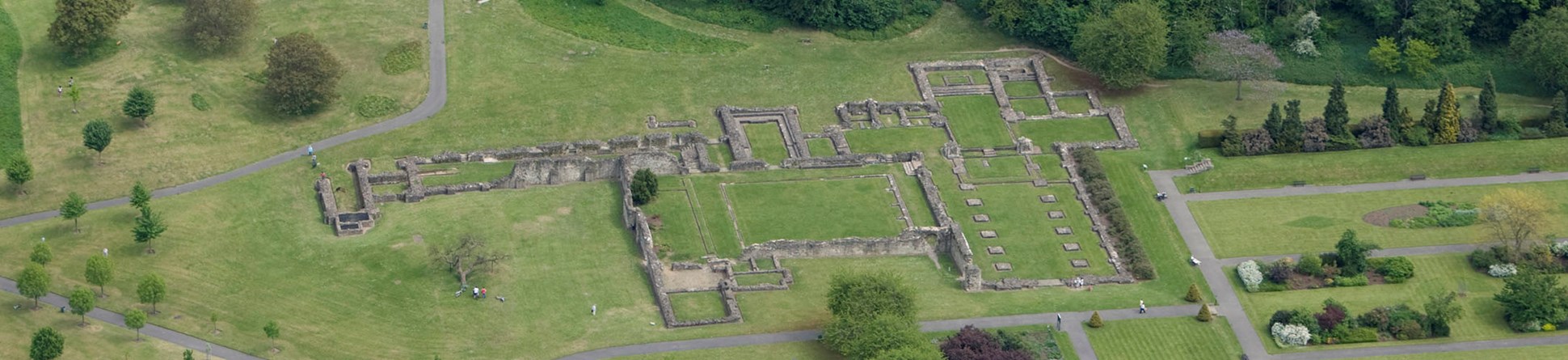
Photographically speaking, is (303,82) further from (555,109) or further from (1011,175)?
(1011,175)

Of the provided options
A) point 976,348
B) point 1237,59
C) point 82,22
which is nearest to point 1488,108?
point 1237,59

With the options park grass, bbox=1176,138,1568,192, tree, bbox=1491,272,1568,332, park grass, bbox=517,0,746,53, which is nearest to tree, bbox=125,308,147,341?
park grass, bbox=517,0,746,53

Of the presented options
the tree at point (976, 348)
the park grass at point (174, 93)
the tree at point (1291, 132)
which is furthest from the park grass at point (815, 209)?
the tree at point (1291, 132)

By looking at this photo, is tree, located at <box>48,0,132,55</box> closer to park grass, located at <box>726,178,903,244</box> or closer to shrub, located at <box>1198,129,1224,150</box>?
park grass, located at <box>726,178,903,244</box>

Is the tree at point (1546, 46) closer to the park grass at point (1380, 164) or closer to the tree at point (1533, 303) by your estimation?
the park grass at point (1380, 164)

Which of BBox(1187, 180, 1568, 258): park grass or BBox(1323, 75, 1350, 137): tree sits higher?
BBox(1323, 75, 1350, 137): tree

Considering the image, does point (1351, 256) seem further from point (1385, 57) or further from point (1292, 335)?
point (1385, 57)

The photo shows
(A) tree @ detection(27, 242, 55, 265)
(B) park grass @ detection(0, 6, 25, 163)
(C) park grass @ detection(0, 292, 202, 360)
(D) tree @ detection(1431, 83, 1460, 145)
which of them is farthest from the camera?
(D) tree @ detection(1431, 83, 1460, 145)
